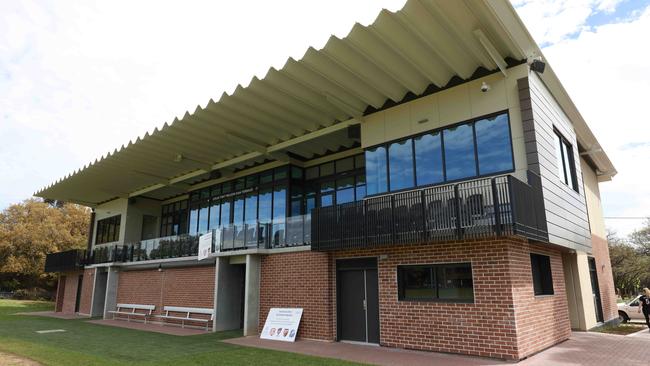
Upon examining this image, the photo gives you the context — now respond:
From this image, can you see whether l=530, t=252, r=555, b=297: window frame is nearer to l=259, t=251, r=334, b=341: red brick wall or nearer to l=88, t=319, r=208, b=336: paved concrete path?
l=259, t=251, r=334, b=341: red brick wall

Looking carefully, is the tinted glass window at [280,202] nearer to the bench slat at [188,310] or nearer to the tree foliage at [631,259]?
the bench slat at [188,310]

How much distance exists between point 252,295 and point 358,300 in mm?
3852

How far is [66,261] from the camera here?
25.4 metres

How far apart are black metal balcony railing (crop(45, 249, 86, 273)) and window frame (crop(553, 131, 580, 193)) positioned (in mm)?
24537

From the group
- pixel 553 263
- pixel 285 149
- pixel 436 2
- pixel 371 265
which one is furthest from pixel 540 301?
pixel 285 149

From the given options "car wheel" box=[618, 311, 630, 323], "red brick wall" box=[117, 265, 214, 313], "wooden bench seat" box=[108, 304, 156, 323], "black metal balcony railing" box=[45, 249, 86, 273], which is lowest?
"car wheel" box=[618, 311, 630, 323]

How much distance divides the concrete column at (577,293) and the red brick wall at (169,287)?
40.8ft

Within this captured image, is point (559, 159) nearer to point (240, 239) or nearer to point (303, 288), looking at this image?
point (303, 288)

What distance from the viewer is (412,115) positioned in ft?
38.0

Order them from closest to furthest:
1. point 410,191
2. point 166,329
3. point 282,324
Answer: point 410,191, point 282,324, point 166,329

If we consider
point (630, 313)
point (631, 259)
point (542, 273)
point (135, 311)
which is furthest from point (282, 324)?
point (631, 259)

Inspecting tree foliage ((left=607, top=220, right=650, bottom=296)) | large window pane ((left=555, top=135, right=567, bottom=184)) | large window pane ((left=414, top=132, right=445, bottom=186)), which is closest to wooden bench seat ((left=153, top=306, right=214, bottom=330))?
large window pane ((left=414, top=132, right=445, bottom=186))

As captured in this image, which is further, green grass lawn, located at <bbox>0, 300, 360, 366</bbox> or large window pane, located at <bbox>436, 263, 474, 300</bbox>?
large window pane, located at <bbox>436, 263, 474, 300</bbox>

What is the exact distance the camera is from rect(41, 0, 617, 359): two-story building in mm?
9023
